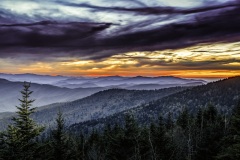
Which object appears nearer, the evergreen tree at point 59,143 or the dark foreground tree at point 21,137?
the dark foreground tree at point 21,137

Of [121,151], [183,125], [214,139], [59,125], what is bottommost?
[183,125]

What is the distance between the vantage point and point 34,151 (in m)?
20.7

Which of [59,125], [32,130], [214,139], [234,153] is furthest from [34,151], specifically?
[214,139]

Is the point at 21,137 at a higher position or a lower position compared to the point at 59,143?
higher

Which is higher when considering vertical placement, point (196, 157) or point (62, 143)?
point (62, 143)

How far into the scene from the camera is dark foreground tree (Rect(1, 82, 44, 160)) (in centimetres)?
1927

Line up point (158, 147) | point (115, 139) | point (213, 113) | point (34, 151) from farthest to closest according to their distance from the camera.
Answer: point (213, 113)
point (158, 147)
point (115, 139)
point (34, 151)

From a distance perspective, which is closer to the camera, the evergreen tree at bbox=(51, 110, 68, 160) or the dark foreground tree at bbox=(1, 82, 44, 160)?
the dark foreground tree at bbox=(1, 82, 44, 160)

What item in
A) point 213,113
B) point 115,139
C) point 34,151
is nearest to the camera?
point 34,151

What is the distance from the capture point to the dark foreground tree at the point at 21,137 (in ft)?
63.2

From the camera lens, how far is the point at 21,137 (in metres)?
19.9

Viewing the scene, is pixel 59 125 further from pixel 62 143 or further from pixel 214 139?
pixel 214 139

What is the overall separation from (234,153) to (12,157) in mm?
14843

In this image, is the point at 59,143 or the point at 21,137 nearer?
the point at 21,137
